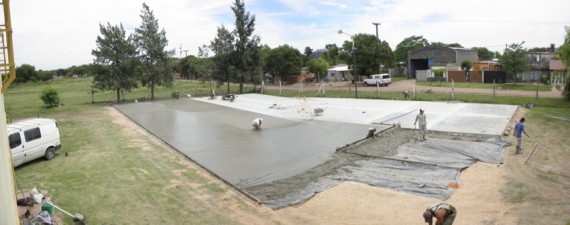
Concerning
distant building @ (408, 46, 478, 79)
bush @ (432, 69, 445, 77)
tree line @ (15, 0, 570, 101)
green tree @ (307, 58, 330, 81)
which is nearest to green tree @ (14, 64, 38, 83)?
tree line @ (15, 0, 570, 101)

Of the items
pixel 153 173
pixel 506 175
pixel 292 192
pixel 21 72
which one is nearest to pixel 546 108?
pixel 506 175

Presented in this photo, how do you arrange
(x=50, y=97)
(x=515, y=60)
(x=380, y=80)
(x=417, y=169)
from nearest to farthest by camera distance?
(x=417, y=169) < (x=50, y=97) < (x=515, y=60) < (x=380, y=80)

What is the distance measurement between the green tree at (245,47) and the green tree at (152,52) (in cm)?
778

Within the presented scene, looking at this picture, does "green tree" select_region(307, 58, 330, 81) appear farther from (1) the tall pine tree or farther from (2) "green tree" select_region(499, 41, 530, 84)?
(2) "green tree" select_region(499, 41, 530, 84)

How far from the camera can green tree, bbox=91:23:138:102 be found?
118 ft

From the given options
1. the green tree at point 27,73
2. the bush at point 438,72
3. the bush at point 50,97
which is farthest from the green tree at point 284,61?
the green tree at point 27,73

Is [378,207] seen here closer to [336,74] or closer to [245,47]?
[245,47]

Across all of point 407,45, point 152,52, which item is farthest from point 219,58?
point 407,45

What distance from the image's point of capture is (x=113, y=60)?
120ft

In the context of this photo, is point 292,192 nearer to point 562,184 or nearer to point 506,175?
point 506,175

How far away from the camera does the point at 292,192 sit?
10875mm

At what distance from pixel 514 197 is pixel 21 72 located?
11562 centimetres

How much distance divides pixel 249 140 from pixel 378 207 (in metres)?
9.04

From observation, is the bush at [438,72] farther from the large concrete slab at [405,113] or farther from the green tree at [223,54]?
the green tree at [223,54]
